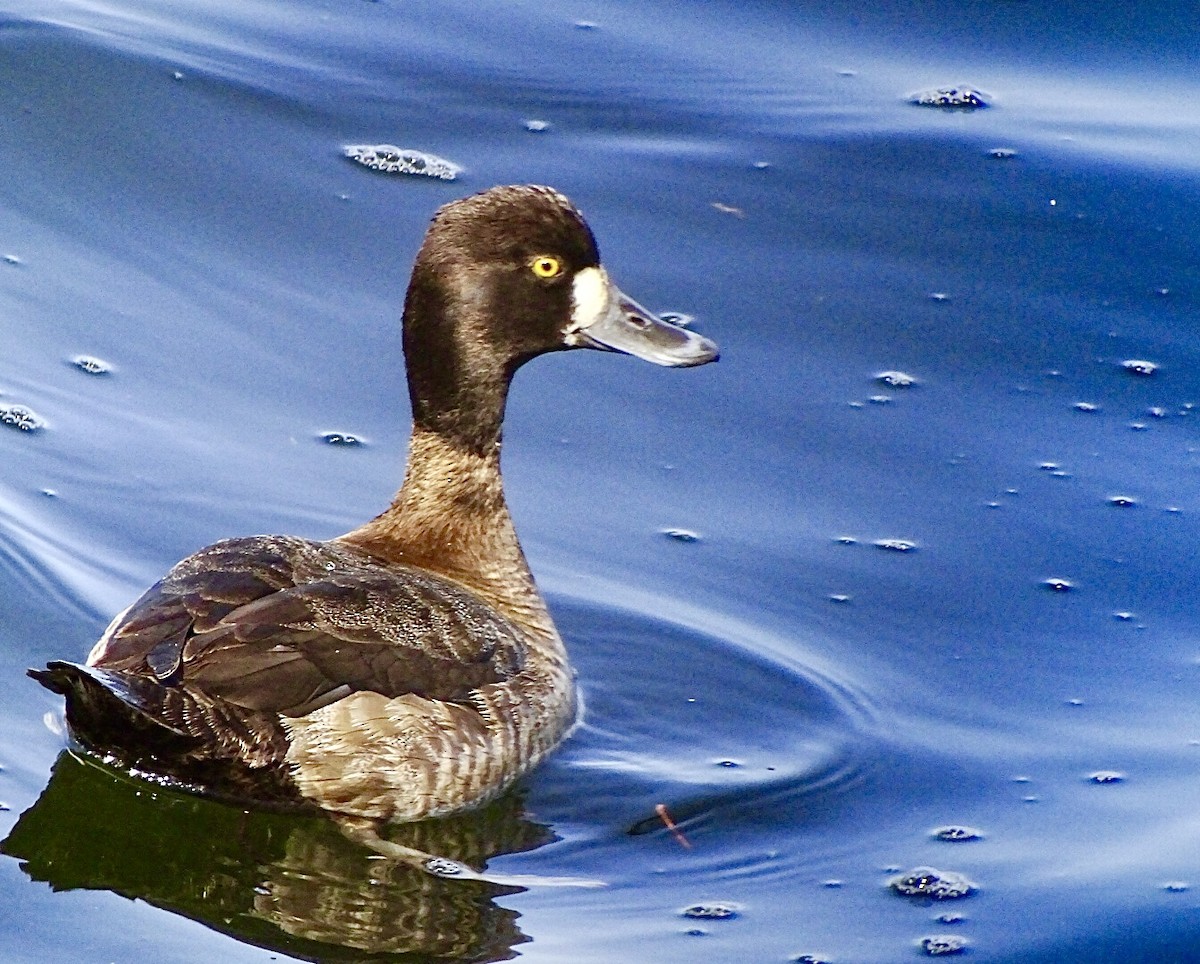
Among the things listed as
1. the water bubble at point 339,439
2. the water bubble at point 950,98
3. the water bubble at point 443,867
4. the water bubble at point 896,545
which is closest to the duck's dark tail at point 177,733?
the water bubble at point 443,867

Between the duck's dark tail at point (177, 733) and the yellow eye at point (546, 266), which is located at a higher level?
the yellow eye at point (546, 266)

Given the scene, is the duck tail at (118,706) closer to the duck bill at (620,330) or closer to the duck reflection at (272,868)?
the duck reflection at (272,868)

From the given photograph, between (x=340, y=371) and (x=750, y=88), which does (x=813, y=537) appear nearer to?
(x=340, y=371)

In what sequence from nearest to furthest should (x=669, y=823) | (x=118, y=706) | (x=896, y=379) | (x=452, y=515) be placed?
1. (x=118, y=706)
2. (x=669, y=823)
3. (x=452, y=515)
4. (x=896, y=379)

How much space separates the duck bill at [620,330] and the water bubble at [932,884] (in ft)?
6.76

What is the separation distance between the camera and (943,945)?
5812mm

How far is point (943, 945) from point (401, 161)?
229 inches

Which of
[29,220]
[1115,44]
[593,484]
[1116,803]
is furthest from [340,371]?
[1115,44]

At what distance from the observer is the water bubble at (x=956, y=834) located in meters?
6.36

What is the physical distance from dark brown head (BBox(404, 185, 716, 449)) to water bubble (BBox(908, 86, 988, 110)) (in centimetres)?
429

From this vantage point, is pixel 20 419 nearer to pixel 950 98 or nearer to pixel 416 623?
pixel 416 623

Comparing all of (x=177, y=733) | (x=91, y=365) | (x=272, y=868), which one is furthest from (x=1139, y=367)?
(x=177, y=733)

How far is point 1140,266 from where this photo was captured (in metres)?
10.3

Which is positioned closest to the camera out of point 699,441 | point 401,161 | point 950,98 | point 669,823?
point 669,823
